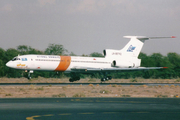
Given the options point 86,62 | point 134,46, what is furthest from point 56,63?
point 134,46

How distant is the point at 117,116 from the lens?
11.5 metres

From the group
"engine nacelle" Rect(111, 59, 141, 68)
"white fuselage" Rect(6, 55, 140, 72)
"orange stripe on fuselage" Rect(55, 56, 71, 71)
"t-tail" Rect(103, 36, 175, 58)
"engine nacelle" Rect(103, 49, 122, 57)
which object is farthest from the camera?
"t-tail" Rect(103, 36, 175, 58)

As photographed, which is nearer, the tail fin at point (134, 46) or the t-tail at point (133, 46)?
the t-tail at point (133, 46)

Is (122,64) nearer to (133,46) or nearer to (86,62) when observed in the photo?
(133,46)

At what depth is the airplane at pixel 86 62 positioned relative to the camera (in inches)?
1613

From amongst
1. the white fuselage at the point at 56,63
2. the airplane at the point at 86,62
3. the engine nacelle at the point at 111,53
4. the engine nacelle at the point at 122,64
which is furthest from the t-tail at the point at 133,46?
the white fuselage at the point at 56,63

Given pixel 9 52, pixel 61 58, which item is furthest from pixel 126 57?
pixel 9 52

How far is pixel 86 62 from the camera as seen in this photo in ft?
153

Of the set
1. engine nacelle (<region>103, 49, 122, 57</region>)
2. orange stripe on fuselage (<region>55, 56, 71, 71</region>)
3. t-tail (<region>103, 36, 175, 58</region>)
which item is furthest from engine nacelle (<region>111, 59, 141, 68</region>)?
orange stripe on fuselage (<region>55, 56, 71, 71</region>)

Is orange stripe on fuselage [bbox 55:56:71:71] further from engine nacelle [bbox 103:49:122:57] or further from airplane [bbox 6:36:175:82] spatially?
engine nacelle [bbox 103:49:122:57]

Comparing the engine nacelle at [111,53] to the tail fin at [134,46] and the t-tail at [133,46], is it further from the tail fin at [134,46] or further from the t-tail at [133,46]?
the tail fin at [134,46]

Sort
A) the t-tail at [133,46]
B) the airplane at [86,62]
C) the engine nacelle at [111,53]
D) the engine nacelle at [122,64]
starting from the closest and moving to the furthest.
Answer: the airplane at [86,62], the engine nacelle at [122,64], the engine nacelle at [111,53], the t-tail at [133,46]

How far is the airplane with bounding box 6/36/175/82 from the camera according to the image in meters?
41.0

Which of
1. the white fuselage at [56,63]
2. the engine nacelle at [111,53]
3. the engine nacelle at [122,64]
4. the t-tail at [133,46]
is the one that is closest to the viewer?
the white fuselage at [56,63]
